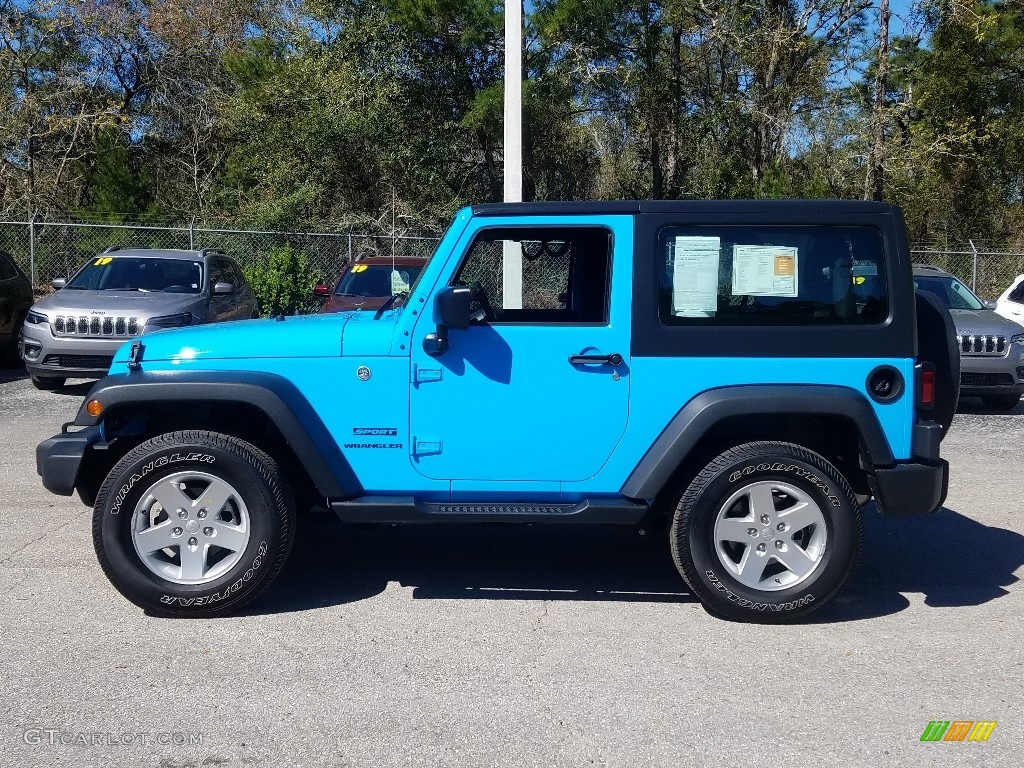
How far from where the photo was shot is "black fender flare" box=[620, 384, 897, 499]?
4.76 meters

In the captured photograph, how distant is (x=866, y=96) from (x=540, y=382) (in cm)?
2215

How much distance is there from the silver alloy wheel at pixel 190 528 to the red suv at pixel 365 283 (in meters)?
8.27

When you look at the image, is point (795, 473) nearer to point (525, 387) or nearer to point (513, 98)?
point (525, 387)

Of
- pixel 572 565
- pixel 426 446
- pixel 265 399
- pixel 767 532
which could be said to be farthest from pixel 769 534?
pixel 265 399

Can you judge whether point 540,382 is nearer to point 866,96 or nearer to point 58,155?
point 866,96

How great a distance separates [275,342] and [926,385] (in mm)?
3095

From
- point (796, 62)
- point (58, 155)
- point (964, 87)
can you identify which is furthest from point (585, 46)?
point (58, 155)

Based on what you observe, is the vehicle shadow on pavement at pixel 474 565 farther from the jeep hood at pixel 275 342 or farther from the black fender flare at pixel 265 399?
the jeep hood at pixel 275 342

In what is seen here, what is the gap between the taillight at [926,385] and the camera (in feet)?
16.1

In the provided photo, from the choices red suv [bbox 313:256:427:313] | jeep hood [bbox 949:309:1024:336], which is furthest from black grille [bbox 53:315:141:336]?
jeep hood [bbox 949:309:1024:336]

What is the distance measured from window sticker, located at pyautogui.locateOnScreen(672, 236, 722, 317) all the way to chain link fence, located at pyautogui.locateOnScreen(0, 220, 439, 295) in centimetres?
1491

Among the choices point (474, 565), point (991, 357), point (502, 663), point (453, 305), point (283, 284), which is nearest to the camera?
point (502, 663)

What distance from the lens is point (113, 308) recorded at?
11.6 meters

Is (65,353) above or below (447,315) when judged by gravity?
below
